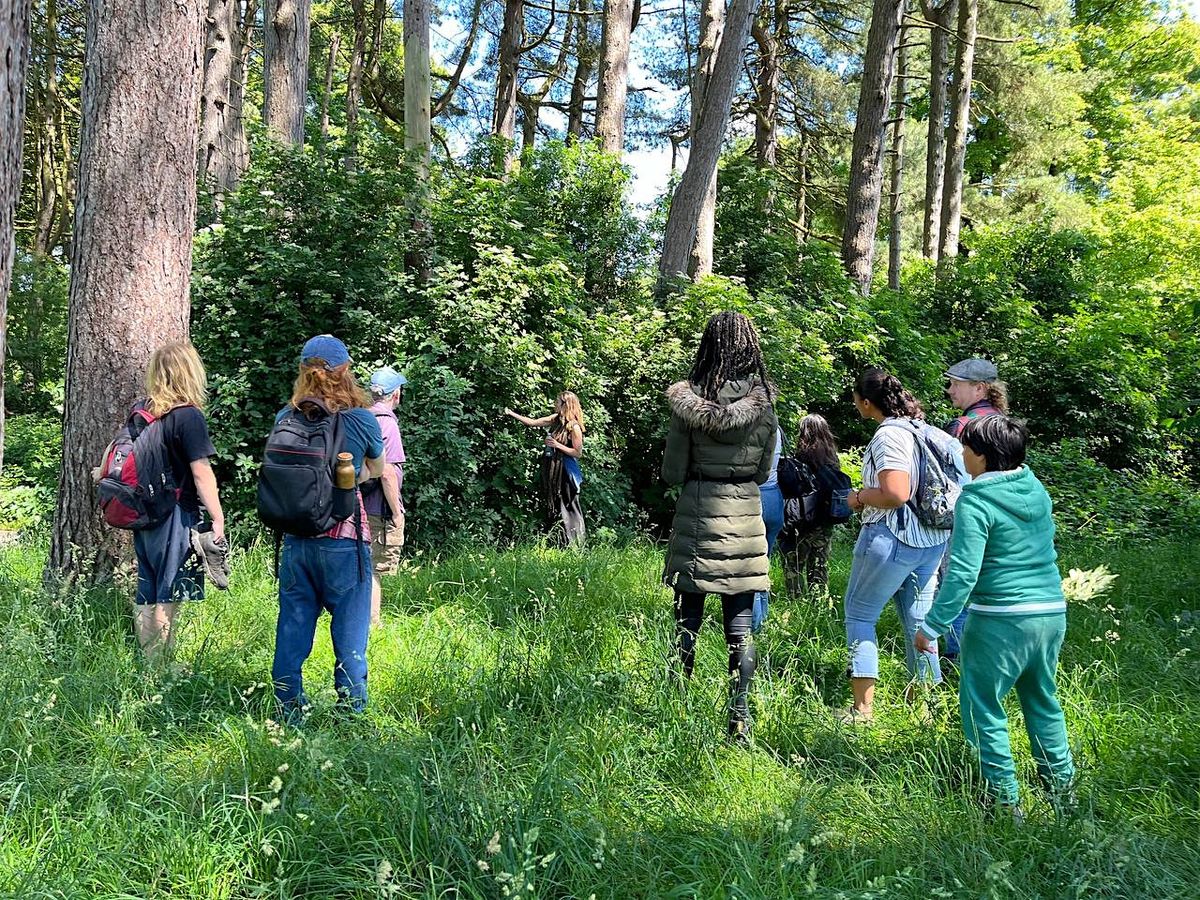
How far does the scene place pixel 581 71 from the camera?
20.7 metres

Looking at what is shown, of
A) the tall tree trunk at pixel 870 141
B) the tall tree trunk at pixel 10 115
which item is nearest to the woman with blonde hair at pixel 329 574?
the tall tree trunk at pixel 10 115

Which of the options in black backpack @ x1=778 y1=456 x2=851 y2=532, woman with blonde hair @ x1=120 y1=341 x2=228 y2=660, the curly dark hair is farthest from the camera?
black backpack @ x1=778 y1=456 x2=851 y2=532

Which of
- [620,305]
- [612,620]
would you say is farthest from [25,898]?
[620,305]

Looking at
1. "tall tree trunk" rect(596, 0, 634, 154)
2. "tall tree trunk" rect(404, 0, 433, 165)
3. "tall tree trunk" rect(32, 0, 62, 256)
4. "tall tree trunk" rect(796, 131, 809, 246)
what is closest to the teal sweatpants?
"tall tree trunk" rect(404, 0, 433, 165)

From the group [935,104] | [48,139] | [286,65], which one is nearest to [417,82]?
[286,65]

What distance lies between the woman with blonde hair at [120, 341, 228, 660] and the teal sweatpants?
3428 millimetres

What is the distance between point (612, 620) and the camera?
4.73m

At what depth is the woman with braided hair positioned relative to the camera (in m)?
3.78

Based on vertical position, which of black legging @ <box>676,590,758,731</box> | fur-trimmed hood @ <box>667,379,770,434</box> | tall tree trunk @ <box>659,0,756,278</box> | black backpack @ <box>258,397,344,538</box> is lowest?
black legging @ <box>676,590,758,731</box>

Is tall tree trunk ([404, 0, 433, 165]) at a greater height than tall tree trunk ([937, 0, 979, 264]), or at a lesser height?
lesser

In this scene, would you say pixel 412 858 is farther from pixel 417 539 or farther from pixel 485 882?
pixel 417 539

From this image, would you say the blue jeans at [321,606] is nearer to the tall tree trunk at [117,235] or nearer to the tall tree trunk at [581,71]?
the tall tree trunk at [117,235]

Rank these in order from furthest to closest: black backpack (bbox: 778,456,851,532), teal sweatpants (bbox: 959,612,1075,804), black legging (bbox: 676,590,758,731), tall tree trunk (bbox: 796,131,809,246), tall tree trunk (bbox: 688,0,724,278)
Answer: tall tree trunk (bbox: 796,131,809,246), tall tree trunk (bbox: 688,0,724,278), black backpack (bbox: 778,456,851,532), black legging (bbox: 676,590,758,731), teal sweatpants (bbox: 959,612,1075,804)

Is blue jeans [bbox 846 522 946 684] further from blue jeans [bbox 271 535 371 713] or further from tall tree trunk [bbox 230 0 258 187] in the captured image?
tall tree trunk [bbox 230 0 258 187]
